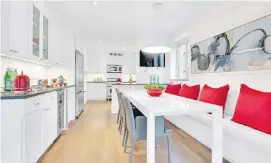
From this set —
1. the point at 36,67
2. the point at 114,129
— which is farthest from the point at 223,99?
the point at 36,67

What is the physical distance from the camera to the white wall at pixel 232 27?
2453mm

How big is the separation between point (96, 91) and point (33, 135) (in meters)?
7.03

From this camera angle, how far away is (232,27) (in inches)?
121

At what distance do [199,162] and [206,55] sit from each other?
2.27 meters

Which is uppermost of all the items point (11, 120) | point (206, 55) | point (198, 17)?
point (198, 17)

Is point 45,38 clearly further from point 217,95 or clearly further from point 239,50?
point 239,50

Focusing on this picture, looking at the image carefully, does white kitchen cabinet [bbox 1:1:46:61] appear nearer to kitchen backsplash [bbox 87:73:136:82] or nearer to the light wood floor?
the light wood floor

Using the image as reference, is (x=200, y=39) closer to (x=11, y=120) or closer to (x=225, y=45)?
(x=225, y=45)

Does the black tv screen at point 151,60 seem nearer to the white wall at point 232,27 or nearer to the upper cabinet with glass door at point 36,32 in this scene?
the white wall at point 232,27

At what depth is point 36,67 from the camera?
12.1 ft

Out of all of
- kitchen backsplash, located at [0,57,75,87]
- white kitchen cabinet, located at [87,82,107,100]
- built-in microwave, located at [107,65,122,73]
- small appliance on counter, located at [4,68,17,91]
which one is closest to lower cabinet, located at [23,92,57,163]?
small appliance on counter, located at [4,68,17,91]

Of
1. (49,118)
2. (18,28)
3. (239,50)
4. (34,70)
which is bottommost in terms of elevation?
(49,118)

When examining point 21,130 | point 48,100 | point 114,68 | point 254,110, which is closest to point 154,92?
point 254,110

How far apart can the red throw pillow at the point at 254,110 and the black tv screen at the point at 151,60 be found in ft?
13.5
